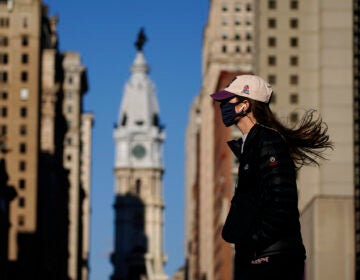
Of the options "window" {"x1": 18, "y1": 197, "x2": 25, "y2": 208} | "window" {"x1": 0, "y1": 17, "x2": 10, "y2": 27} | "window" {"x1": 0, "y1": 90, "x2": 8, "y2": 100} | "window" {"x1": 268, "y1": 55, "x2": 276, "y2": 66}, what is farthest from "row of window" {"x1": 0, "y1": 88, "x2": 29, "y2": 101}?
"window" {"x1": 268, "y1": 55, "x2": 276, "y2": 66}

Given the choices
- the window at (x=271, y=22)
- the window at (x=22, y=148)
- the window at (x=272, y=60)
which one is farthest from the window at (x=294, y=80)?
the window at (x=22, y=148)

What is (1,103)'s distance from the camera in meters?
188

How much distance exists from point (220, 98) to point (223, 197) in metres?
178

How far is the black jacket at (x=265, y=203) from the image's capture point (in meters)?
12.2

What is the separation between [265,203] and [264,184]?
0.21 meters

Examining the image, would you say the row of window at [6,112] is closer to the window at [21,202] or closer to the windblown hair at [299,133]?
the window at [21,202]

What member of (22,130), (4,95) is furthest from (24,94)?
(22,130)

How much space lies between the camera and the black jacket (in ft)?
40.1

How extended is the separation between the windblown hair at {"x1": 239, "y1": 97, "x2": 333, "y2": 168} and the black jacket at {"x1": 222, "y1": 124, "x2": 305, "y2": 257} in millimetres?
116

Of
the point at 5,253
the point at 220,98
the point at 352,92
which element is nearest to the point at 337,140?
the point at 352,92

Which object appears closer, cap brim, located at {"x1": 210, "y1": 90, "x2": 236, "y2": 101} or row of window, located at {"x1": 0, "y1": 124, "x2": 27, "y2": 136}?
cap brim, located at {"x1": 210, "y1": 90, "x2": 236, "y2": 101}

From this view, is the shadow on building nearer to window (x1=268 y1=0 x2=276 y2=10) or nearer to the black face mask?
window (x1=268 y1=0 x2=276 y2=10)

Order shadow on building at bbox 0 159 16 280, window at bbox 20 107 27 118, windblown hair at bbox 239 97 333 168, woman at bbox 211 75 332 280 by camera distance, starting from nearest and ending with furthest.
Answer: woman at bbox 211 75 332 280
windblown hair at bbox 239 97 333 168
shadow on building at bbox 0 159 16 280
window at bbox 20 107 27 118

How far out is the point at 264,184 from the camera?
12.4 m
